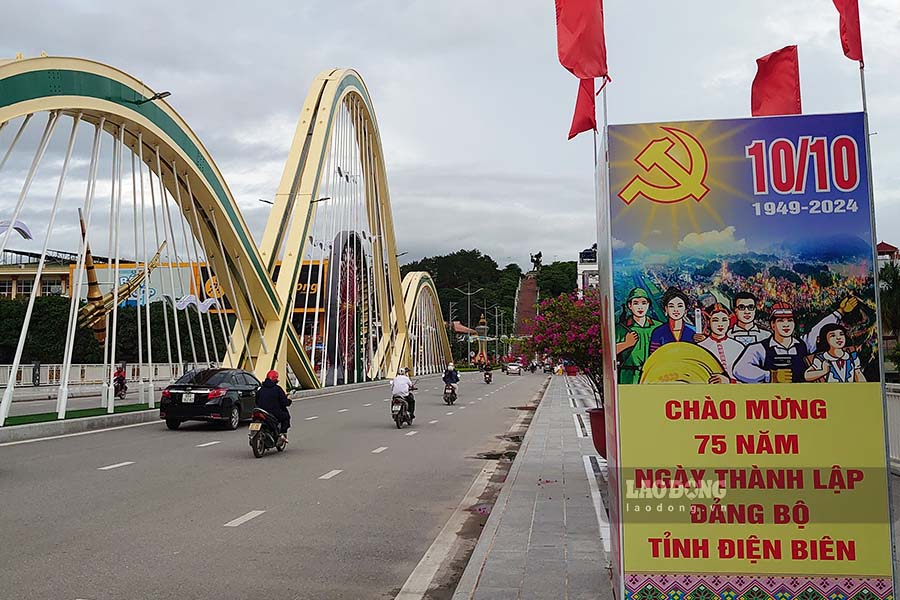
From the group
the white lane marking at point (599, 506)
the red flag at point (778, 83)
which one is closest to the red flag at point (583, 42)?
the red flag at point (778, 83)

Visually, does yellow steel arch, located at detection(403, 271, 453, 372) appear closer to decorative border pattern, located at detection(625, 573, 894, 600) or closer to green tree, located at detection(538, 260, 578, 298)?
decorative border pattern, located at detection(625, 573, 894, 600)

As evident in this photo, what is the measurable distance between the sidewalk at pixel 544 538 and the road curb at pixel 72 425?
9.52 m

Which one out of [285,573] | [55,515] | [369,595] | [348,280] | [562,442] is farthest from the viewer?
[348,280]

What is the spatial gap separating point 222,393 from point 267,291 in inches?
540

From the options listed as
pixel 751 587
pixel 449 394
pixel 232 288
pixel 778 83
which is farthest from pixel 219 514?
pixel 232 288

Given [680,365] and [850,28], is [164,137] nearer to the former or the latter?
[850,28]

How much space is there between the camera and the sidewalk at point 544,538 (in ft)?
17.6

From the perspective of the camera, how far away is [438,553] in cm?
689

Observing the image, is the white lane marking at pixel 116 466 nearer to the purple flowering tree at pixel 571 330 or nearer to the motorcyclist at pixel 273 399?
the motorcyclist at pixel 273 399

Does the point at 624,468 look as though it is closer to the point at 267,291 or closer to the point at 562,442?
the point at 562,442

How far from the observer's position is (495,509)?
8.30m

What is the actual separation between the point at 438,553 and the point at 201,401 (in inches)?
470

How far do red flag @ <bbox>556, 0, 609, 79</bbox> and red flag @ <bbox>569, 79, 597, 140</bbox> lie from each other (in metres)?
0.13

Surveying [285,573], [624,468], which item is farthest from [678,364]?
[285,573]
